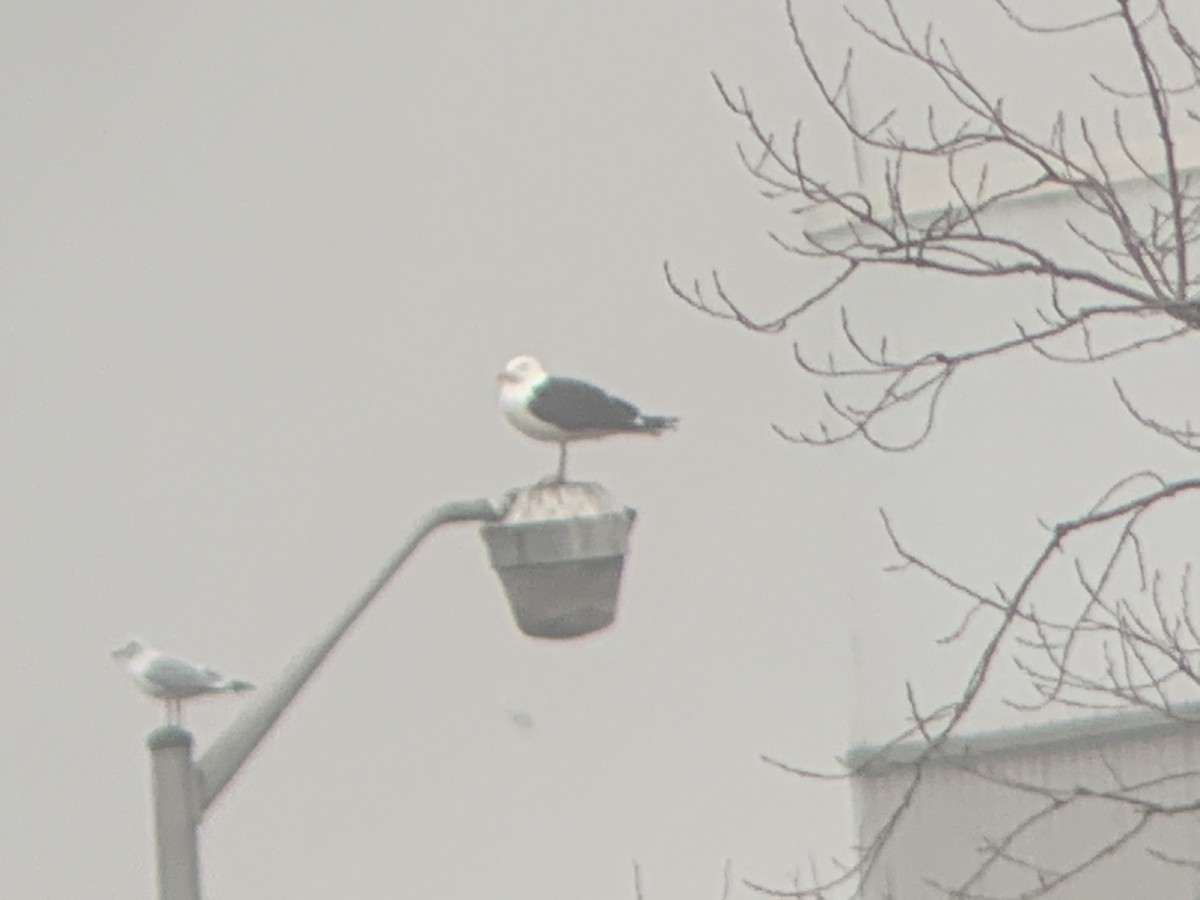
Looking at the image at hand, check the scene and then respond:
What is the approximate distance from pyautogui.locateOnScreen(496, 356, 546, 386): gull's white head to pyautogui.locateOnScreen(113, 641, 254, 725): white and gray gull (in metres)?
2.06

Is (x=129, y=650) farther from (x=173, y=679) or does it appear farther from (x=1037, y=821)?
(x=1037, y=821)

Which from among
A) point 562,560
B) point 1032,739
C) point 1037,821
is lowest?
point 1037,821

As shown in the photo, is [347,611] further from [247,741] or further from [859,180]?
[859,180]

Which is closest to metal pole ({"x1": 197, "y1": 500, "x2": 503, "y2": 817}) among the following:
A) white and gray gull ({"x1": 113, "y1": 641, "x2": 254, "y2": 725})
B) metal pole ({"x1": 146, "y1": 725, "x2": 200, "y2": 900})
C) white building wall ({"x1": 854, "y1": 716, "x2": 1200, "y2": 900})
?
metal pole ({"x1": 146, "y1": 725, "x2": 200, "y2": 900})

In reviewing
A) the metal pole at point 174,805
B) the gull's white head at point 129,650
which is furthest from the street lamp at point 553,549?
the gull's white head at point 129,650

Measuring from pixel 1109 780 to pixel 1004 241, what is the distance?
788cm

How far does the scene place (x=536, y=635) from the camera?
27.5ft

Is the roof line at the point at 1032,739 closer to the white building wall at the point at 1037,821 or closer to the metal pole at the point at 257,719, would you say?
the white building wall at the point at 1037,821

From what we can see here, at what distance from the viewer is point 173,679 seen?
515 inches

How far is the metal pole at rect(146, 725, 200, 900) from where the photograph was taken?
23.7 ft

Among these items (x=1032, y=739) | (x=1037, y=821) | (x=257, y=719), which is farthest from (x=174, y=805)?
(x=1037, y=821)

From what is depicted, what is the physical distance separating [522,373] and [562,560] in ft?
10.0

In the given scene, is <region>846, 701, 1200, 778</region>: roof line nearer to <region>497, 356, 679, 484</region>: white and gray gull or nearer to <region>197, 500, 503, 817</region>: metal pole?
<region>497, 356, 679, 484</region>: white and gray gull

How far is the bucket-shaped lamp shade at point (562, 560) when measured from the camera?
8.25 m
